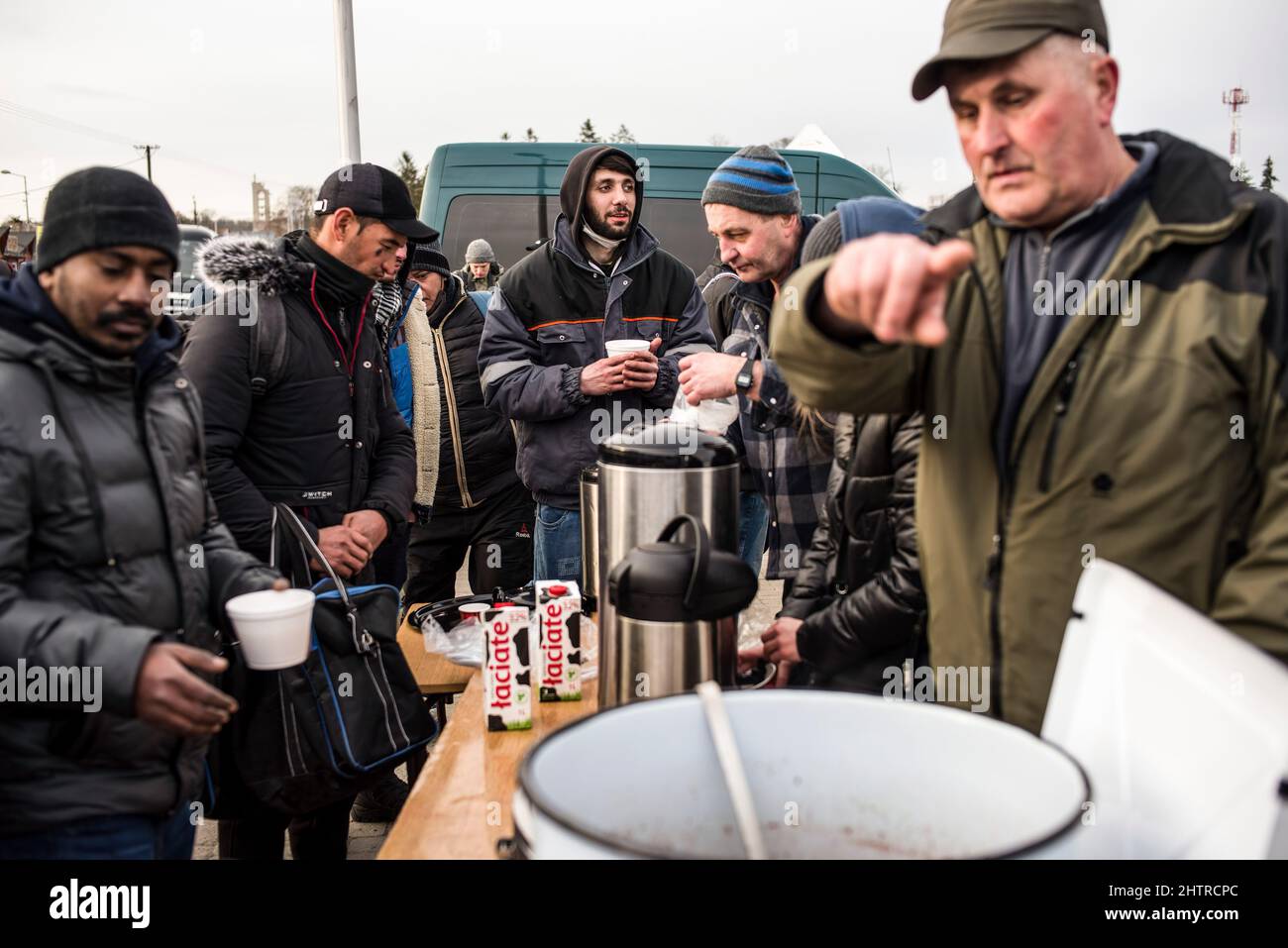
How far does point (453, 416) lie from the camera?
188 inches

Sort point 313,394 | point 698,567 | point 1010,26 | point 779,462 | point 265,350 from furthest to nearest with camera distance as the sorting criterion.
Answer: point 779,462 < point 313,394 < point 265,350 < point 698,567 < point 1010,26

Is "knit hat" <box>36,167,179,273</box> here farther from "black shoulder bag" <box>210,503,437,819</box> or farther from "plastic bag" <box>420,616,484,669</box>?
"plastic bag" <box>420,616,484,669</box>

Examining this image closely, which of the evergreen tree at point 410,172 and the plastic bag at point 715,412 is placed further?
the evergreen tree at point 410,172

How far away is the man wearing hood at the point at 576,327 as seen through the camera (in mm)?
3705

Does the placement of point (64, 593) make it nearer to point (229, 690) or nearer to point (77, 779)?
point (77, 779)

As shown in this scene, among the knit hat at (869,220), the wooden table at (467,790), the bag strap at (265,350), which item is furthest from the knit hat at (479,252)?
the wooden table at (467,790)

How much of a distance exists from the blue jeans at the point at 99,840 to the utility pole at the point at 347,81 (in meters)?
5.37

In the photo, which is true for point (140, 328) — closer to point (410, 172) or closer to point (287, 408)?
point (287, 408)

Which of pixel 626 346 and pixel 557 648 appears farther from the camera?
pixel 626 346

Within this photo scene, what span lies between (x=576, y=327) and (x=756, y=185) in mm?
958

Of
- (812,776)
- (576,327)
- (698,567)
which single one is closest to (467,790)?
(698,567)

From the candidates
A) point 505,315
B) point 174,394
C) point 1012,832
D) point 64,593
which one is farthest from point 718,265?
point 1012,832

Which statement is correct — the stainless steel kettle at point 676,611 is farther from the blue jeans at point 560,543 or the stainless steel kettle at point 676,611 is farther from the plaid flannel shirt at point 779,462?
the blue jeans at point 560,543

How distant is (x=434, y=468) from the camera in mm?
4422
